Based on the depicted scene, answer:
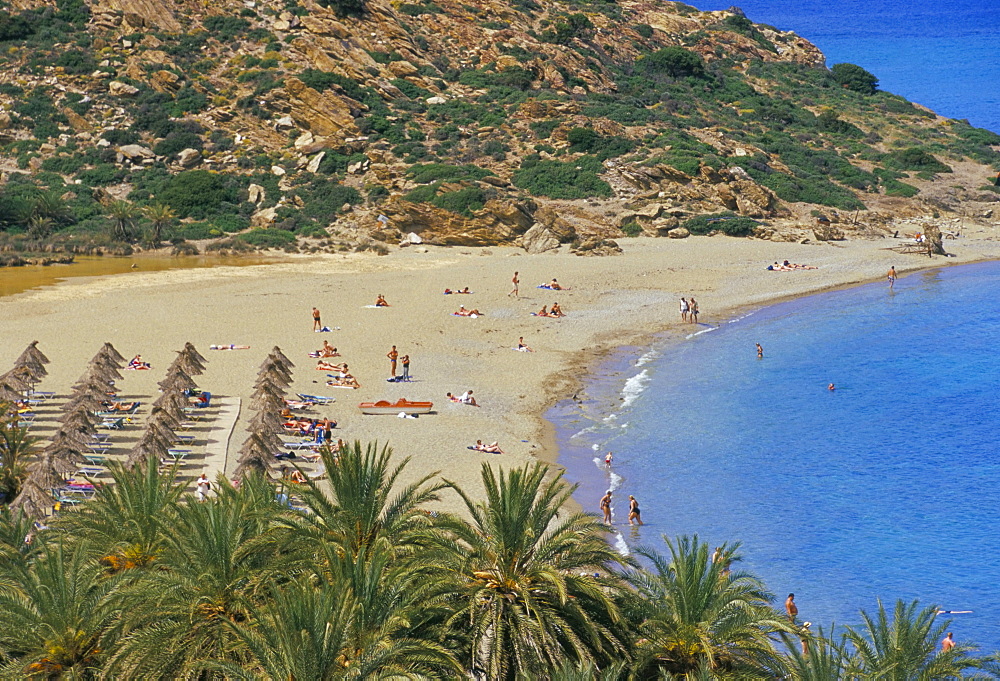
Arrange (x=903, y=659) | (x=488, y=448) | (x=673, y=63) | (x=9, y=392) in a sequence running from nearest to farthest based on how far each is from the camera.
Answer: (x=903, y=659) < (x=488, y=448) < (x=9, y=392) < (x=673, y=63)

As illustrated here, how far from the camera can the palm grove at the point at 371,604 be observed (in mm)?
10047

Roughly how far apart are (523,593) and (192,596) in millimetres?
3572

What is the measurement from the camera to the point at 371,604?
10.2 m

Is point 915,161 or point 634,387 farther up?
point 915,161

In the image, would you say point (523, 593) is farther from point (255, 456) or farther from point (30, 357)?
point (30, 357)

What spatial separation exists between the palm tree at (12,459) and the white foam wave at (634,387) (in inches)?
607

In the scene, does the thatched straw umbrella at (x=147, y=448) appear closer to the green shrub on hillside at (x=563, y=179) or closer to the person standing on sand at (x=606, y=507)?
the person standing on sand at (x=606, y=507)

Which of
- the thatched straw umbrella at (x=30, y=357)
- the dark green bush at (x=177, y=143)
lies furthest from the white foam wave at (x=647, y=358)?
the dark green bush at (x=177, y=143)

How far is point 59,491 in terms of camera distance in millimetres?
18344

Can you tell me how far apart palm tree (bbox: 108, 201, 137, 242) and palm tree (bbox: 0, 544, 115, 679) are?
4178cm

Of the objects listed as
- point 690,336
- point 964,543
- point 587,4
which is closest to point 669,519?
point 964,543

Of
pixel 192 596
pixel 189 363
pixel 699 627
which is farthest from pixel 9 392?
pixel 699 627

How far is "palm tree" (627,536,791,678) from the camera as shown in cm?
1123

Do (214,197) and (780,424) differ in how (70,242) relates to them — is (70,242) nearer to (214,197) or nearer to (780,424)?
(214,197)
